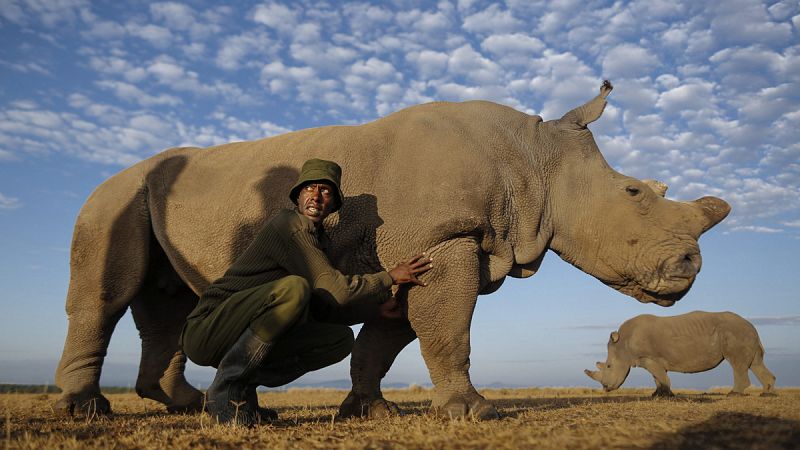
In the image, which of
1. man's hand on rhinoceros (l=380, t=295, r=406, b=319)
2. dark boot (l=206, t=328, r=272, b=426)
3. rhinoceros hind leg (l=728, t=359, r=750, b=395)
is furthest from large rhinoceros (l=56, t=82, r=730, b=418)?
rhinoceros hind leg (l=728, t=359, r=750, b=395)

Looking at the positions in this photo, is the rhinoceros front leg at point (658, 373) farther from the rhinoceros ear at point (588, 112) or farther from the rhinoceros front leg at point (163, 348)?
the rhinoceros front leg at point (163, 348)

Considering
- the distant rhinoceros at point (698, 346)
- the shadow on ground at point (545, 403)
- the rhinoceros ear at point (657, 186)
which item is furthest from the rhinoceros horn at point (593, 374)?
the rhinoceros ear at point (657, 186)

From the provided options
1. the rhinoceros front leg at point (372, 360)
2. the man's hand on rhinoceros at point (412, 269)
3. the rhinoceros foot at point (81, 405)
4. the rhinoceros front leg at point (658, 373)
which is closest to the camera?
the man's hand on rhinoceros at point (412, 269)

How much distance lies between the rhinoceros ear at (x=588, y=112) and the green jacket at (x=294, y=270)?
2587mm

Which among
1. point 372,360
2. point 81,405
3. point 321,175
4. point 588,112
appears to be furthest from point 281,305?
point 588,112

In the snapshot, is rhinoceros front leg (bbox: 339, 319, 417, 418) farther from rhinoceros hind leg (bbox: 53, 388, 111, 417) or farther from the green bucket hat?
rhinoceros hind leg (bbox: 53, 388, 111, 417)

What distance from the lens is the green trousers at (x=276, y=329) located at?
11.7 feet

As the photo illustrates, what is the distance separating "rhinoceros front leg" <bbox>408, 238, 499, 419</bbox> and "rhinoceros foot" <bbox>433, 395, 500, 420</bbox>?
0.03 metres

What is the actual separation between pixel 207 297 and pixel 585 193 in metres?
3.20

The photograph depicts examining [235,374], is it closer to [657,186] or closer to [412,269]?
[412,269]

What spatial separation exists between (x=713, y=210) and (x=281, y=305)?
3.93m

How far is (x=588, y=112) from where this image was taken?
5625 mm

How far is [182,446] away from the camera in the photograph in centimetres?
293

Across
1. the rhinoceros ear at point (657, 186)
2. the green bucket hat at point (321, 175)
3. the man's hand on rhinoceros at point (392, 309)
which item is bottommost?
the man's hand on rhinoceros at point (392, 309)
